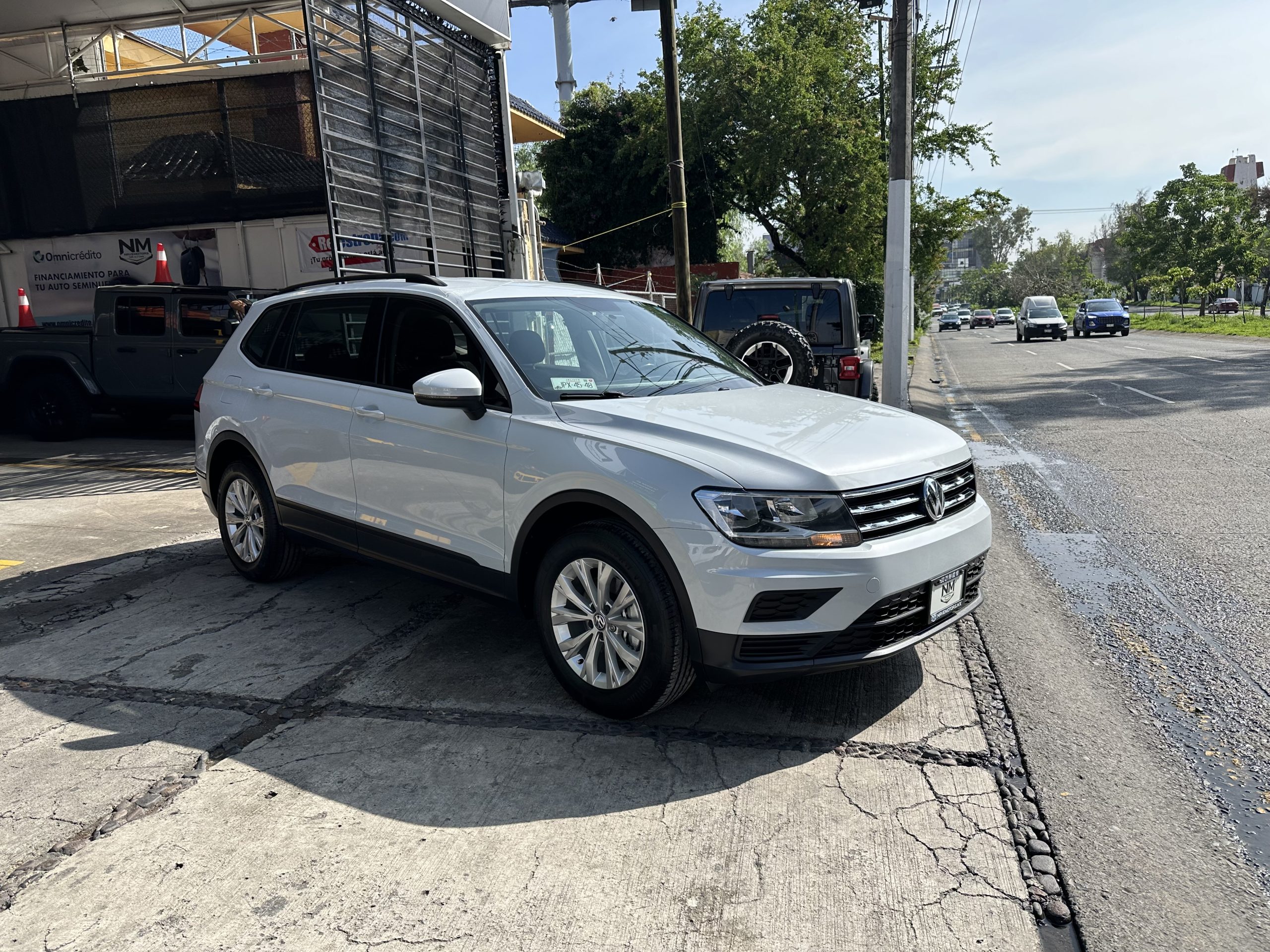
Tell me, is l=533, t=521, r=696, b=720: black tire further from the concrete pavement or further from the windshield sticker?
the windshield sticker

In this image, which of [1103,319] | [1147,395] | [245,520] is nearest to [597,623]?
[245,520]

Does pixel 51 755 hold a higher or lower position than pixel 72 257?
lower

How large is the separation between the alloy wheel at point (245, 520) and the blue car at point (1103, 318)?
3881 centimetres

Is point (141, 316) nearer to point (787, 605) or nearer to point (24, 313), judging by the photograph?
point (24, 313)

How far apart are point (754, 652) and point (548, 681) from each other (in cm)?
123

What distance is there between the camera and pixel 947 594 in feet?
12.6

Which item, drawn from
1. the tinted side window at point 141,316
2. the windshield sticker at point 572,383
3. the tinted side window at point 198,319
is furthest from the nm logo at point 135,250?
the windshield sticker at point 572,383

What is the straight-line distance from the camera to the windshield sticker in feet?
14.0

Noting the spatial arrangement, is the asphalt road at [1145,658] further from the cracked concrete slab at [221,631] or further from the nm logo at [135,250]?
the nm logo at [135,250]

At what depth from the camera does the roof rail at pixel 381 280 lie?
4.89 m

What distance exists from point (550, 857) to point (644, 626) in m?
0.95

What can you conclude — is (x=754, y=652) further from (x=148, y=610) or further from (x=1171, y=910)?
(x=148, y=610)

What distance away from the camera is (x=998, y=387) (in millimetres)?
18078

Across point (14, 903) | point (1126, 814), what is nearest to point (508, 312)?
point (14, 903)
